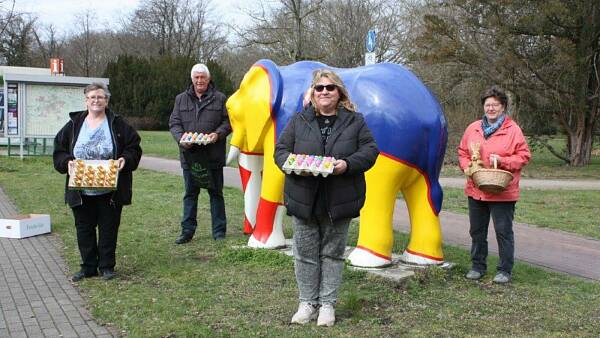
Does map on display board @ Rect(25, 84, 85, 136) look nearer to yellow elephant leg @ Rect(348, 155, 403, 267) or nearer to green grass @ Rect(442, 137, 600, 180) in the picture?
green grass @ Rect(442, 137, 600, 180)

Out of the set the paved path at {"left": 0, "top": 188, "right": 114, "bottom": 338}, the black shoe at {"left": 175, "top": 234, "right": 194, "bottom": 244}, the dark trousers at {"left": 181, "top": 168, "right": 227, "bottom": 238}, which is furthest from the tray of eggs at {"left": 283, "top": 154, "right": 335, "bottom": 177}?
the black shoe at {"left": 175, "top": 234, "right": 194, "bottom": 244}

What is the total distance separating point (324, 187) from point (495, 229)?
7.24 ft

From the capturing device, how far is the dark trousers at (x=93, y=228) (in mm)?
6039

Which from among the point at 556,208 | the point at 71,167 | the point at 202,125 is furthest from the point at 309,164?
the point at 556,208

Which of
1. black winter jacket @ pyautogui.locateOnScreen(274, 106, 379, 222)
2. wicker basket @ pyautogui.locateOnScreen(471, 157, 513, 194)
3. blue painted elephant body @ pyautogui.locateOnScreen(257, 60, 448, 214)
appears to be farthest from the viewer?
blue painted elephant body @ pyautogui.locateOnScreen(257, 60, 448, 214)

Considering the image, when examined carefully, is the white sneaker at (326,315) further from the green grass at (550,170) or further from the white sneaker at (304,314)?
the green grass at (550,170)

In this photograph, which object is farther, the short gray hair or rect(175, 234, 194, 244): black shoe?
rect(175, 234, 194, 244): black shoe

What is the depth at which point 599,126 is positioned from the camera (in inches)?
856

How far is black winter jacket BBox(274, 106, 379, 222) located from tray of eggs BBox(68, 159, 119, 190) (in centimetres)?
191

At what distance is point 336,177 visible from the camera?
4.50 metres

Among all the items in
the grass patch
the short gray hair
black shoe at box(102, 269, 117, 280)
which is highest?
the short gray hair

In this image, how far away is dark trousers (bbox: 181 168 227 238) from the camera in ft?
25.1

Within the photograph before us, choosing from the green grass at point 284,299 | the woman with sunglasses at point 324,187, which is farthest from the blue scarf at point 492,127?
the woman with sunglasses at point 324,187

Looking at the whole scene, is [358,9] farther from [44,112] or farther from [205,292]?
[205,292]
